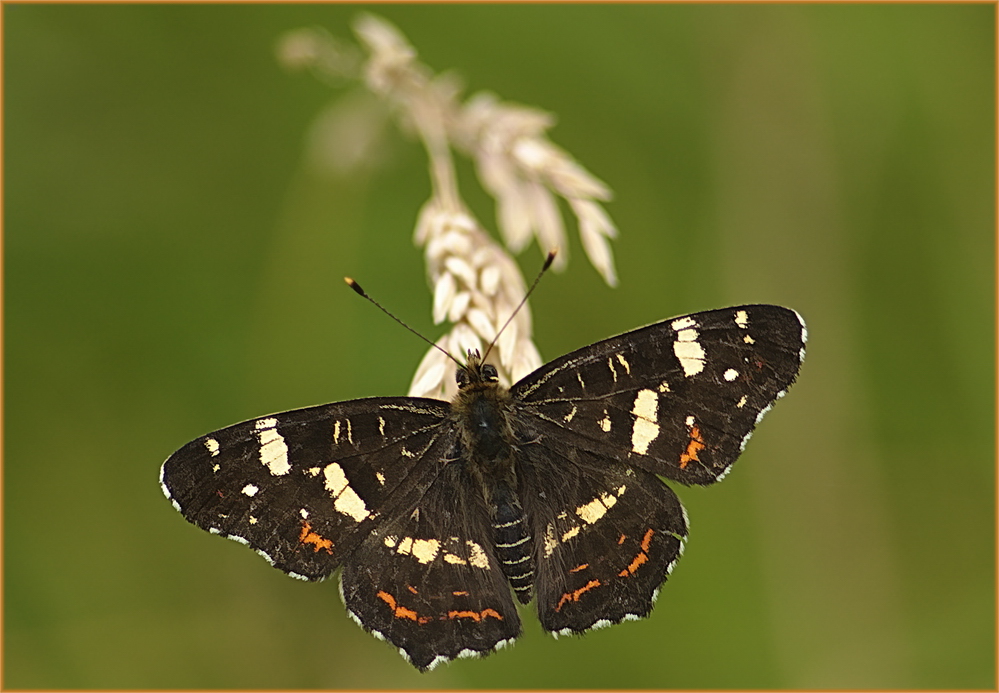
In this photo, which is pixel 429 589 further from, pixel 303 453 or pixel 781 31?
pixel 781 31

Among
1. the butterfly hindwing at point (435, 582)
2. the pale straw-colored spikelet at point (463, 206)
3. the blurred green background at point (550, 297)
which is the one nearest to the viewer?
the pale straw-colored spikelet at point (463, 206)

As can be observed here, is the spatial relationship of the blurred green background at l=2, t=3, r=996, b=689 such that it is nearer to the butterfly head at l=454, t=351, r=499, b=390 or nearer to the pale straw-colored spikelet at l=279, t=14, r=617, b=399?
the pale straw-colored spikelet at l=279, t=14, r=617, b=399

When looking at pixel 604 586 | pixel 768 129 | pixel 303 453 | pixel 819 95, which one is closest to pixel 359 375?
pixel 303 453

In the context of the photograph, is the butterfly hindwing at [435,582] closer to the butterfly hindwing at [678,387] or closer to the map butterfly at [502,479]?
the map butterfly at [502,479]

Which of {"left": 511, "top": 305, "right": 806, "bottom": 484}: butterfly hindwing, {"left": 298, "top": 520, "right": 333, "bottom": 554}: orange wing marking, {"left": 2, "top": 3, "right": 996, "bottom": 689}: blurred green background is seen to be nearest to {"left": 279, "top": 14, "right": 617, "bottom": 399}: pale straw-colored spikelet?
{"left": 511, "top": 305, "right": 806, "bottom": 484}: butterfly hindwing

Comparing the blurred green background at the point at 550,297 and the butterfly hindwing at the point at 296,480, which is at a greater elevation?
the blurred green background at the point at 550,297

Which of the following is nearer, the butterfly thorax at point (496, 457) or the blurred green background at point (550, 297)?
the butterfly thorax at point (496, 457)

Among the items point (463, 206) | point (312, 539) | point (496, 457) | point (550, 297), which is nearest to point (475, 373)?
point (496, 457)

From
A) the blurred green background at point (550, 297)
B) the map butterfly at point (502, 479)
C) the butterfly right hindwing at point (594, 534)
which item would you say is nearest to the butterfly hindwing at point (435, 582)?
the map butterfly at point (502, 479)

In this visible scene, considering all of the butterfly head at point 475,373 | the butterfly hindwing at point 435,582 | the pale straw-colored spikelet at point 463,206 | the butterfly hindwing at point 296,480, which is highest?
the pale straw-colored spikelet at point 463,206
